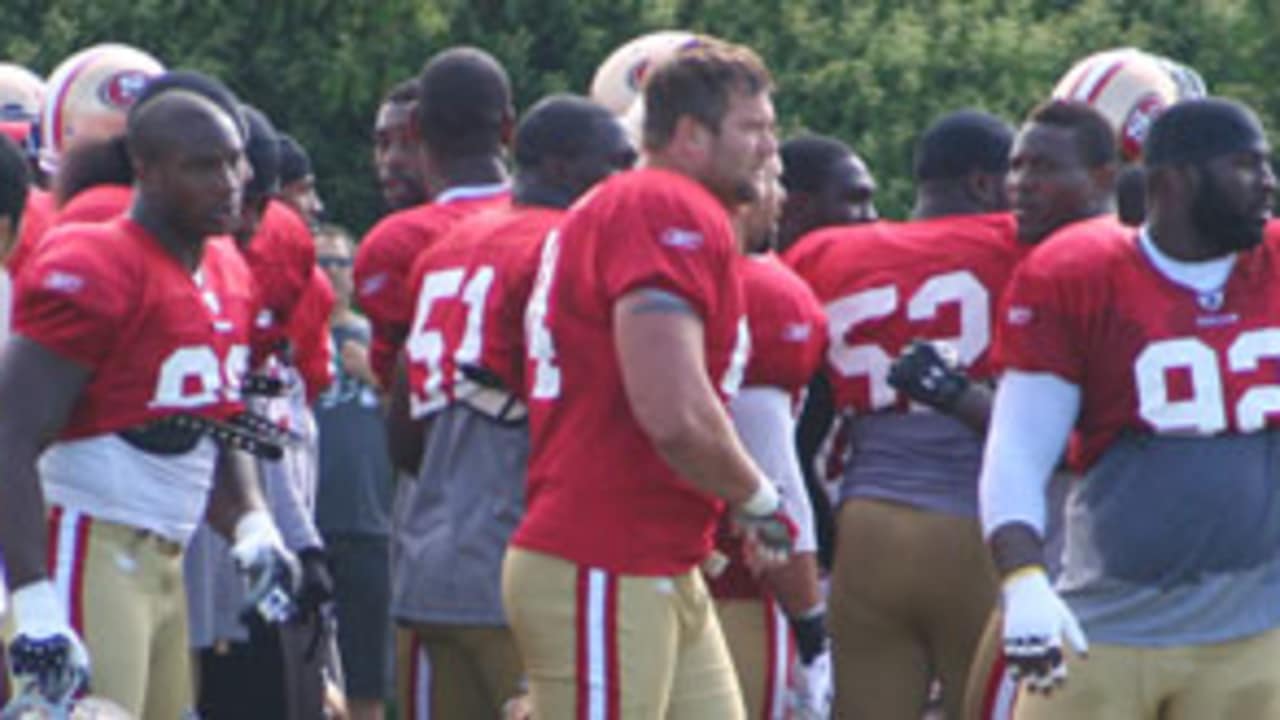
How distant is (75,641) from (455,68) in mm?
2323

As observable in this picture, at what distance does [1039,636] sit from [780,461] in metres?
1.10

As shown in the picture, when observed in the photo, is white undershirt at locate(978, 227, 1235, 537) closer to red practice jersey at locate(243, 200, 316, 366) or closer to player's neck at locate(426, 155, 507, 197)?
player's neck at locate(426, 155, 507, 197)

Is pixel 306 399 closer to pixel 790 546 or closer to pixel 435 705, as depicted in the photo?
pixel 435 705

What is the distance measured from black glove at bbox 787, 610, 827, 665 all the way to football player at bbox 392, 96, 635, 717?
667 mm

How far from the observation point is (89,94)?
9.27m

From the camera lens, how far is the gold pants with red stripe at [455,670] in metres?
7.73

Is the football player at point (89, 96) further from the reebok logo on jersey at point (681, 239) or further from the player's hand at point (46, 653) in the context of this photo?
→ the reebok logo on jersey at point (681, 239)

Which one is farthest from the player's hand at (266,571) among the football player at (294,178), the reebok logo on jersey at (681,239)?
the football player at (294,178)

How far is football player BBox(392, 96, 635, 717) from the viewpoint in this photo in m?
7.63

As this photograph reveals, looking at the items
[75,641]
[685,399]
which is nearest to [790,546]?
[685,399]

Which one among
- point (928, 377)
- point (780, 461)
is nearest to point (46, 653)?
point (780, 461)

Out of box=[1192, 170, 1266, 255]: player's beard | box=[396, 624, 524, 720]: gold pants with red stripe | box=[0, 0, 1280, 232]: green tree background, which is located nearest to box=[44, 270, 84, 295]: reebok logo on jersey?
box=[396, 624, 524, 720]: gold pants with red stripe

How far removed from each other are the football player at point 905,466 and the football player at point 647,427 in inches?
66.8

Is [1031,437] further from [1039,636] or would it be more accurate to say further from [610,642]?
[610,642]
